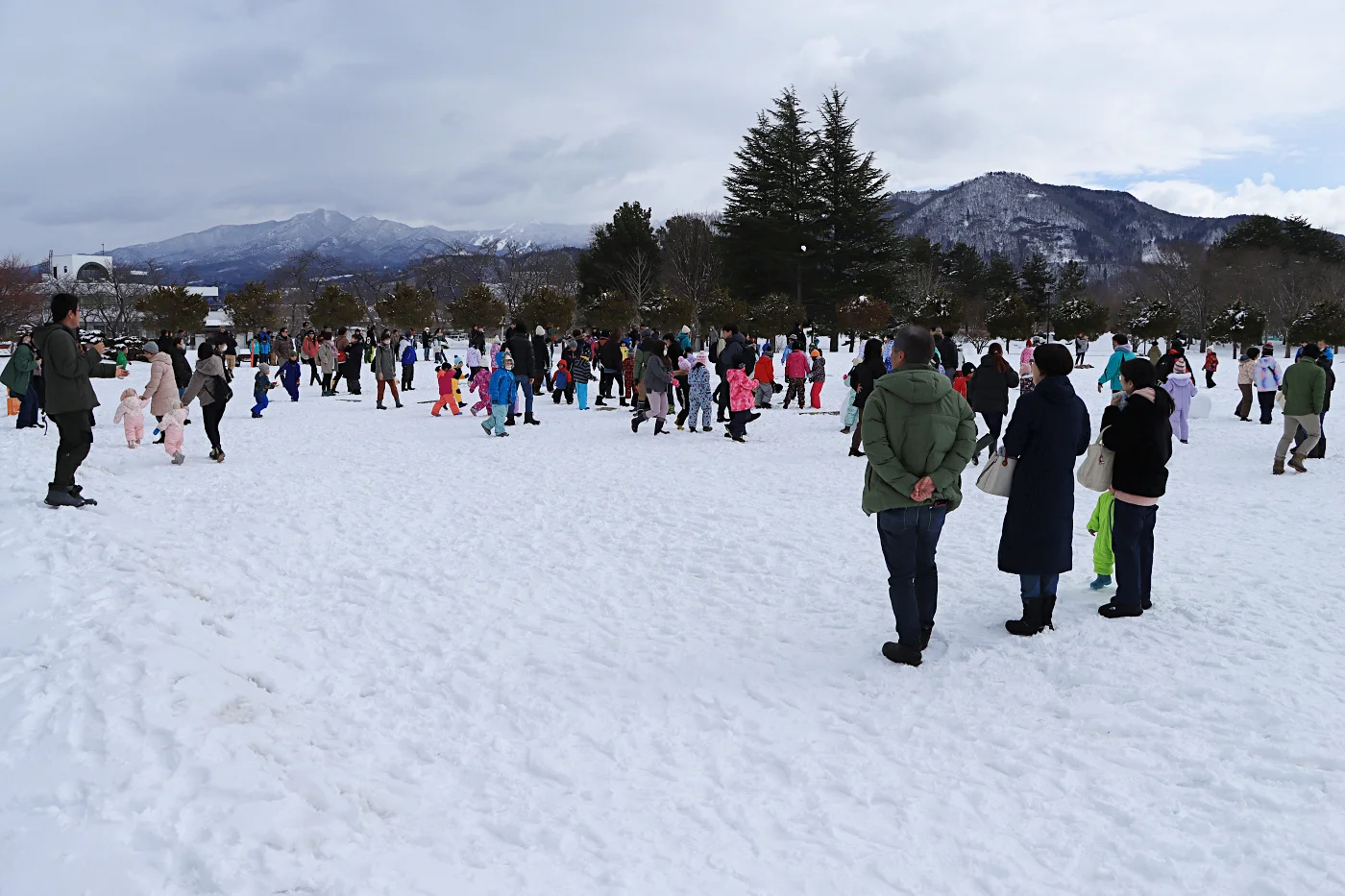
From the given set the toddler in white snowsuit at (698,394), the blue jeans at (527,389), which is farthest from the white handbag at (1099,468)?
the blue jeans at (527,389)

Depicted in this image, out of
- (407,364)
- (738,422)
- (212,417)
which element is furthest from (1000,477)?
(407,364)

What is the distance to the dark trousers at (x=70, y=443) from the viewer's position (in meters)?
6.93

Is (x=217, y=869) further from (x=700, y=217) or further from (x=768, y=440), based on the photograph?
(x=700, y=217)

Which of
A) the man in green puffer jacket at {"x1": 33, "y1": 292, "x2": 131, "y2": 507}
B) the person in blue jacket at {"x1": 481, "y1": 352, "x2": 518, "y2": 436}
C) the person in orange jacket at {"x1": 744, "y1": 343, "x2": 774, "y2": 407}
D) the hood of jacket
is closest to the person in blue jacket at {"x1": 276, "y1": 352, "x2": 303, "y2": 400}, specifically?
the person in blue jacket at {"x1": 481, "y1": 352, "x2": 518, "y2": 436}

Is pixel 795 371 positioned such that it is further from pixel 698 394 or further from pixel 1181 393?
pixel 1181 393

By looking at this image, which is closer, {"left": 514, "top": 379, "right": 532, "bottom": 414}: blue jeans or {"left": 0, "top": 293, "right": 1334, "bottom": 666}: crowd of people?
{"left": 0, "top": 293, "right": 1334, "bottom": 666}: crowd of people

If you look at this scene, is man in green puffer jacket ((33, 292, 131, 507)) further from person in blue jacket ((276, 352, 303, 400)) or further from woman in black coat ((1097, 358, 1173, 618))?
person in blue jacket ((276, 352, 303, 400))

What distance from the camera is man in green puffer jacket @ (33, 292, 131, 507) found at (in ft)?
22.3

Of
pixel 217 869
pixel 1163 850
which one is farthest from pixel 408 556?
pixel 1163 850

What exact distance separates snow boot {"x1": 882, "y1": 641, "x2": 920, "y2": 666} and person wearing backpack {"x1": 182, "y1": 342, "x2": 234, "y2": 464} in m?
9.22

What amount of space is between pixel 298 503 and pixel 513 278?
73.4 meters

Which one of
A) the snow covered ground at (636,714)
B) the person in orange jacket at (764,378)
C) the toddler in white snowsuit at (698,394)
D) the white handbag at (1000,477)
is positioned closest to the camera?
the snow covered ground at (636,714)

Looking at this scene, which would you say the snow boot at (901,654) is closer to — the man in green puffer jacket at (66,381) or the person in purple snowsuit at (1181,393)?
the man in green puffer jacket at (66,381)

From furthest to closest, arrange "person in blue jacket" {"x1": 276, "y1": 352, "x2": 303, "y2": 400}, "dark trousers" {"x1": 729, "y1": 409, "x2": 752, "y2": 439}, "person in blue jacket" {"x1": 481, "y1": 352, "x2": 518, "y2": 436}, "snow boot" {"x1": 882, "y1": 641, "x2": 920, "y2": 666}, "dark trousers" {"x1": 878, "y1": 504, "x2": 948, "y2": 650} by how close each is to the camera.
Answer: "person in blue jacket" {"x1": 276, "y1": 352, "x2": 303, "y2": 400} < "person in blue jacket" {"x1": 481, "y1": 352, "x2": 518, "y2": 436} < "dark trousers" {"x1": 729, "y1": 409, "x2": 752, "y2": 439} < "snow boot" {"x1": 882, "y1": 641, "x2": 920, "y2": 666} < "dark trousers" {"x1": 878, "y1": 504, "x2": 948, "y2": 650}
